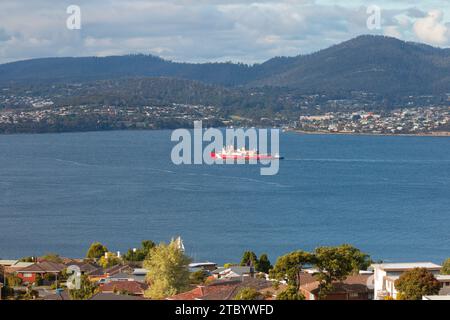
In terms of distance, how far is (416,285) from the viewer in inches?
238

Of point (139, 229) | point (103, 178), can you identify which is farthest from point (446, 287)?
point (103, 178)

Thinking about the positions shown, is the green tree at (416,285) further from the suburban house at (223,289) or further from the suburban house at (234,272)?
the suburban house at (234,272)

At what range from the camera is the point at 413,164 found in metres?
34.0

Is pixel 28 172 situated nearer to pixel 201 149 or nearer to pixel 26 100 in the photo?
pixel 201 149

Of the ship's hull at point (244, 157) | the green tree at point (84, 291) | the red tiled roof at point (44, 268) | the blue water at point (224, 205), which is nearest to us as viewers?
the green tree at point (84, 291)

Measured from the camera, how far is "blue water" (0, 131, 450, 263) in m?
15.0

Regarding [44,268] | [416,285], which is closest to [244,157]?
[44,268]

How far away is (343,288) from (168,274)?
57.2 inches

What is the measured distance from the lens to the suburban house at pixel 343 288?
635 centimetres

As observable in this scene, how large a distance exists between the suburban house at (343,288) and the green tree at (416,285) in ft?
1.42

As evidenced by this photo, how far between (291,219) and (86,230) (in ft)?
13.9

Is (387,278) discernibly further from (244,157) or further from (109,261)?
(244,157)

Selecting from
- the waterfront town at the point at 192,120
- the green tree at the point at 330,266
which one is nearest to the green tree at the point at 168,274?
the green tree at the point at 330,266

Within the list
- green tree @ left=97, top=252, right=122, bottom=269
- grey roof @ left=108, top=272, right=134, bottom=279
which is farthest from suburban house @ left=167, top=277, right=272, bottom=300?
green tree @ left=97, top=252, right=122, bottom=269
